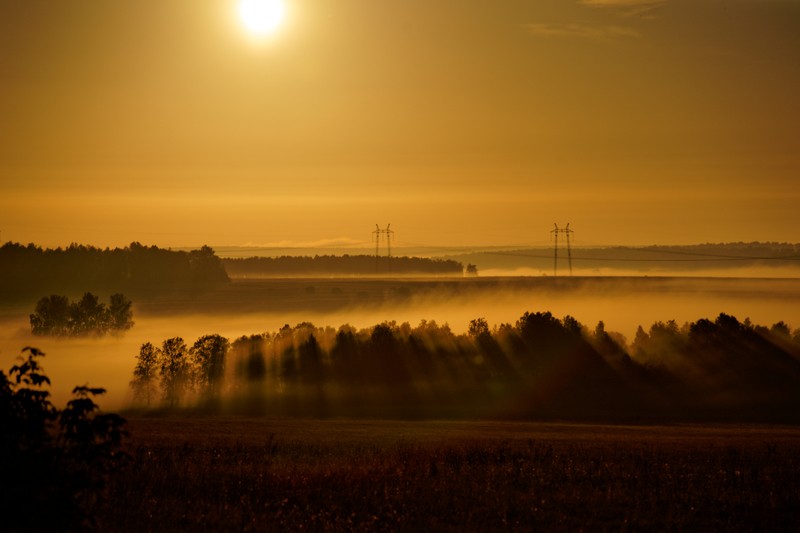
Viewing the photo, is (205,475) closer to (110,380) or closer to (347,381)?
(347,381)

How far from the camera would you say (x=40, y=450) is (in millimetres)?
19844

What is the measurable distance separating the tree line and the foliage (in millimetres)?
96659

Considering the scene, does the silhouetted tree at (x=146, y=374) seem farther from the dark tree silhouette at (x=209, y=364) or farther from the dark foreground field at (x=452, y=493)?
the dark foreground field at (x=452, y=493)

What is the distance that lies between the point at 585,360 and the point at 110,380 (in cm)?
8224

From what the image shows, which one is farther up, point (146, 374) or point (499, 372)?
point (146, 374)

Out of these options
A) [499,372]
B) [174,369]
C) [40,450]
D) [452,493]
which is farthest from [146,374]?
[40,450]

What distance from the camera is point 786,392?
135m

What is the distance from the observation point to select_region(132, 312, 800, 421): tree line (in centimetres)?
12550

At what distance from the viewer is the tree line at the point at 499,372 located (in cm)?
12550

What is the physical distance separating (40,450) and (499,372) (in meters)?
126

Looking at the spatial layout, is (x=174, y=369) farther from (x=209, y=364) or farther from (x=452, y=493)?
(x=452, y=493)

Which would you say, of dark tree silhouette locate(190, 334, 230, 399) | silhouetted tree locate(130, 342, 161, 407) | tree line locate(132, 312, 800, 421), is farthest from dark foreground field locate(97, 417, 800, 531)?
silhouetted tree locate(130, 342, 161, 407)

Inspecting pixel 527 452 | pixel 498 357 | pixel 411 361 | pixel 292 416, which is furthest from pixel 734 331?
pixel 527 452

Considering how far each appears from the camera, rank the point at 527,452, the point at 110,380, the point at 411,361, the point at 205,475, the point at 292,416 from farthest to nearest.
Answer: the point at 110,380 < the point at 411,361 < the point at 292,416 < the point at 527,452 < the point at 205,475
